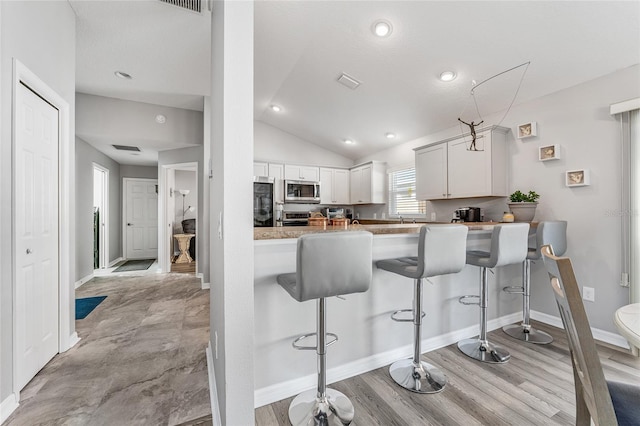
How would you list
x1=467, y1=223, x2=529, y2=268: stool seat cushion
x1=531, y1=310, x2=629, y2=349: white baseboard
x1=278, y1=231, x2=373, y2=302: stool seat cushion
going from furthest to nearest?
x1=531, y1=310, x2=629, y2=349: white baseboard < x1=467, y1=223, x2=529, y2=268: stool seat cushion < x1=278, y1=231, x2=373, y2=302: stool seat cushion

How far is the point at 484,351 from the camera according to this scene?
7.28ft

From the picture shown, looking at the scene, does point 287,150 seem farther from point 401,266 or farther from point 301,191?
point 401,266

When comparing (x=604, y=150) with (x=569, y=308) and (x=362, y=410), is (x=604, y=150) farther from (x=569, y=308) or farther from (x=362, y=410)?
(x=362, y=410)

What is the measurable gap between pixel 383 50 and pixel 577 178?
230 centimetres

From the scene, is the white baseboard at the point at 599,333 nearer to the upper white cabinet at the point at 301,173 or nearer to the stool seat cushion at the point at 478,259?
the stool seat cushion at the point at 478,259

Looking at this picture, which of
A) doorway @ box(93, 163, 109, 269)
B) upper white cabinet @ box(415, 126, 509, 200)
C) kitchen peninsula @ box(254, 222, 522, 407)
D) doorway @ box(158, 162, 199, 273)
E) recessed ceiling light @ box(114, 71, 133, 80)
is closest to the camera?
kitchen peninsula @ box(254, 222, 522, 407)

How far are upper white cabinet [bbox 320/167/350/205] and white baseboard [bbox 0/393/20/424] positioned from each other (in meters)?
4.59

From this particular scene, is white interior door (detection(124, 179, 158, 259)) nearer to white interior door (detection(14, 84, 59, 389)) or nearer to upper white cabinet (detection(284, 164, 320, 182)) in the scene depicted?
upper white cabinet (detection(284, 164, 320, 182))

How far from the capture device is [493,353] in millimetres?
2191

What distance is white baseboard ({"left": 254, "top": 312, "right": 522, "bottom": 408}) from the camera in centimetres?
170

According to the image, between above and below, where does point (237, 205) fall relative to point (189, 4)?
below

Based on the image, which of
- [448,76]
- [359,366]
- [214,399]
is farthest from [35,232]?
[448,76]

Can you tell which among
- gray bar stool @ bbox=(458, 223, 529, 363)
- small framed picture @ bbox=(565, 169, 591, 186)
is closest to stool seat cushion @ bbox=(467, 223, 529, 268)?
gray bar stool @ bbox=(458, 223, 529, 363)

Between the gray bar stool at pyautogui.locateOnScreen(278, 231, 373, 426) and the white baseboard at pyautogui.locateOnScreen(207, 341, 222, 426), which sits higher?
the gray bar stool at pyautogui.locateOnScreen(278, 231, 373, 426)
